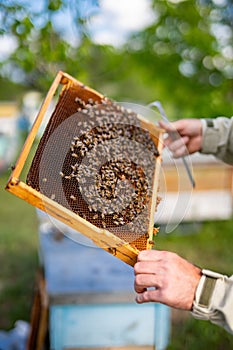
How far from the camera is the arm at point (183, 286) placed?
1381 mm

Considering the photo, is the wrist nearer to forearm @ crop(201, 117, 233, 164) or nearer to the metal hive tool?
the metal hive tool

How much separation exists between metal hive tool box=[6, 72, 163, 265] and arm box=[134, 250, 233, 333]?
64 millimetres

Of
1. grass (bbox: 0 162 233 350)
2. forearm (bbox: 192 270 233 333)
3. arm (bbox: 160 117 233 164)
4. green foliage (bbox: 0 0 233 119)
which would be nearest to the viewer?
forearm (bbox: 192 270 233 333)

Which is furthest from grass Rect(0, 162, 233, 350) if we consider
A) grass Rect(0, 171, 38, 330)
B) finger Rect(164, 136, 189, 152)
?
finger Rect(164, 136, 189, 152)

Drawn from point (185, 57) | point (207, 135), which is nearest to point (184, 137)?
point (207, 135)

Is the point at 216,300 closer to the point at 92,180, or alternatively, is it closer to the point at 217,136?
the point at 92,180

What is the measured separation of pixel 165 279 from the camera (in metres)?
1.38

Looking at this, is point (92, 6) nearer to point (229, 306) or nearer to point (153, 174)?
point (153, 174)

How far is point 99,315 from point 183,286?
3.22 ft

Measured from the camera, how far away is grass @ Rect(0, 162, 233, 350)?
2.96m

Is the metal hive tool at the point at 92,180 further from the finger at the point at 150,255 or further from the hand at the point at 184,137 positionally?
the hand at the point at 184,137

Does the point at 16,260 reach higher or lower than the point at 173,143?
lower

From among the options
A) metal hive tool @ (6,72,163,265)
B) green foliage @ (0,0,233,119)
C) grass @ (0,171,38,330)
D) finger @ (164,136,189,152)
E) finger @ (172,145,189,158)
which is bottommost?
grass @ (0,171,38,330)

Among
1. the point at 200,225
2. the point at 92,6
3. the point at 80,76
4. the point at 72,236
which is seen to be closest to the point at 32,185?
the point at 72,236
